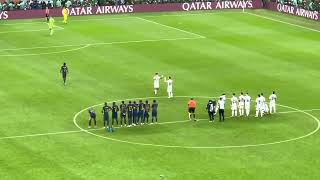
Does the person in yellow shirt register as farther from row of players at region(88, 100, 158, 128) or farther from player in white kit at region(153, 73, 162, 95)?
row of players at region(88, 100, 158, 128)

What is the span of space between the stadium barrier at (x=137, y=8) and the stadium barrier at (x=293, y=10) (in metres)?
2.54

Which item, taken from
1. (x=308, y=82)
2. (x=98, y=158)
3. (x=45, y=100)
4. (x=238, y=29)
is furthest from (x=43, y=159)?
(x=238, y=29)

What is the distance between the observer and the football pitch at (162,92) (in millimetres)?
46156

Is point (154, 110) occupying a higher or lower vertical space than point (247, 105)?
higher

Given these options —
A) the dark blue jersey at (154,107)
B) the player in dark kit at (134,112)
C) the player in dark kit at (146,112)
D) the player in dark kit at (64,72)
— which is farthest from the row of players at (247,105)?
the player in dark kit at (64,72)

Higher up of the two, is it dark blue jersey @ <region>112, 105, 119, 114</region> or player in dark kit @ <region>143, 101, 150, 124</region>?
dark blue jersey @ <region>112, 105, 119, 114</region>

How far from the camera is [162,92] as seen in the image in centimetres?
6419

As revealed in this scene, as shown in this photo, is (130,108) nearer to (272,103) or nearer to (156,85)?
(156,85)

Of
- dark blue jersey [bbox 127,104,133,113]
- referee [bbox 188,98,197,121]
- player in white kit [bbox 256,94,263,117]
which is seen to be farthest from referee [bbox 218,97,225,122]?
dark blue jersey [bbox 127,104,133,113]

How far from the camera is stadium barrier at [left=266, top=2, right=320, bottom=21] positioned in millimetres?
98500

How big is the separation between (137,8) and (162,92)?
42.8 m

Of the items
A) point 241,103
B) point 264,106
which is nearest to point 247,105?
point 241,103

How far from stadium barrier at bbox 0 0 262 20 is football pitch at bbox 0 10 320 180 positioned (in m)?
1.56

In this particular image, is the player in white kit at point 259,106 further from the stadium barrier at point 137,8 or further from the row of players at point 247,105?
the stadium barrier at point 137,8
